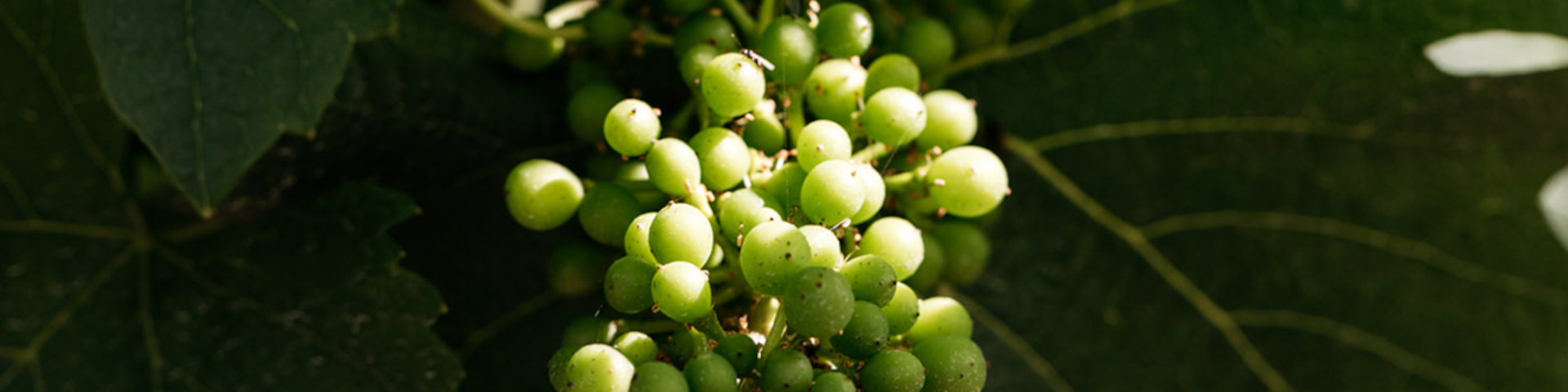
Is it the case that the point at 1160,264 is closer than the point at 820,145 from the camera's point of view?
No

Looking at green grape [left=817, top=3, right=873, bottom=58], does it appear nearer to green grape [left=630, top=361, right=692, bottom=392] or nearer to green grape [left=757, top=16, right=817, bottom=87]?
green grape [left=757, top=16, right=817, bottom=87]

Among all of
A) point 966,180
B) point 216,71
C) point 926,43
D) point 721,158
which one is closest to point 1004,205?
point 926,43

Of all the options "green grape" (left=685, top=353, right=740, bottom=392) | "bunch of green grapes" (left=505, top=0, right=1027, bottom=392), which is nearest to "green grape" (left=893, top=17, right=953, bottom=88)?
"bunch of green grapes" (left=505, top=0, right=1027, bottom=392)

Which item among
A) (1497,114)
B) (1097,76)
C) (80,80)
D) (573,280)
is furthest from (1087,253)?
(80,80)

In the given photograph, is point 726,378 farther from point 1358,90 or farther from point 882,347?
point 1358,90

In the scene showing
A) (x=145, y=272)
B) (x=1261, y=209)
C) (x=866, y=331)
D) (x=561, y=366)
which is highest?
(x=1261, y=209)

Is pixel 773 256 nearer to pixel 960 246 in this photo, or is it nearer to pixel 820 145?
pixel 820 145
